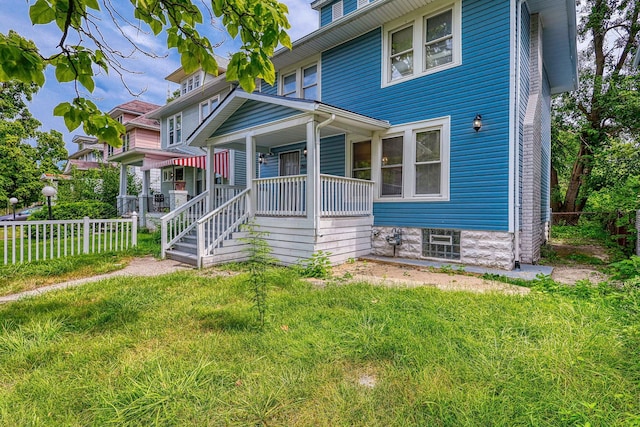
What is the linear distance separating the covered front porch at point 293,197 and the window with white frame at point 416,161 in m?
0.46

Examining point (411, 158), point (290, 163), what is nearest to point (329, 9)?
point (290, 163)

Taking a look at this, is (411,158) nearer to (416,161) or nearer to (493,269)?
(416,161)

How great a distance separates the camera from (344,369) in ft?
8.34

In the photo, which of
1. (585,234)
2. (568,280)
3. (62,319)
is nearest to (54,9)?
(62,319)

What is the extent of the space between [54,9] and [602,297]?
6.32 meters

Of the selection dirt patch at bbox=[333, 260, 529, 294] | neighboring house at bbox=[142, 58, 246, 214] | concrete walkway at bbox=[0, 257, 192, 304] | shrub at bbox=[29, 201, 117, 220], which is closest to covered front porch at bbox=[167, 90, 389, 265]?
concrete walkway at bbox=[0, 257, 192, 304]

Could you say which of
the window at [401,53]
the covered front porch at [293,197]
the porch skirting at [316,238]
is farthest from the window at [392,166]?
the window at [401,53]

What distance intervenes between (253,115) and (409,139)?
12.8 ft

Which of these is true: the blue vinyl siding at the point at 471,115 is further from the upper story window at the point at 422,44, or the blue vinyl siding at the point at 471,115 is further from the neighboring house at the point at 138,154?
the neighboring house at the point at 138,154

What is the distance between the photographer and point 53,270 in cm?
622

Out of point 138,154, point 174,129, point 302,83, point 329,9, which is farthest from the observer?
point 174,129

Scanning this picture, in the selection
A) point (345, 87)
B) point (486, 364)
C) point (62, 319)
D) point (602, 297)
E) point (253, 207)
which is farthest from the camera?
point (345, 87)

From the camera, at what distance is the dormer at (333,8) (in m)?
10.2

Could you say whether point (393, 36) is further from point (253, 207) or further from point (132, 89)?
point (132, 89)
